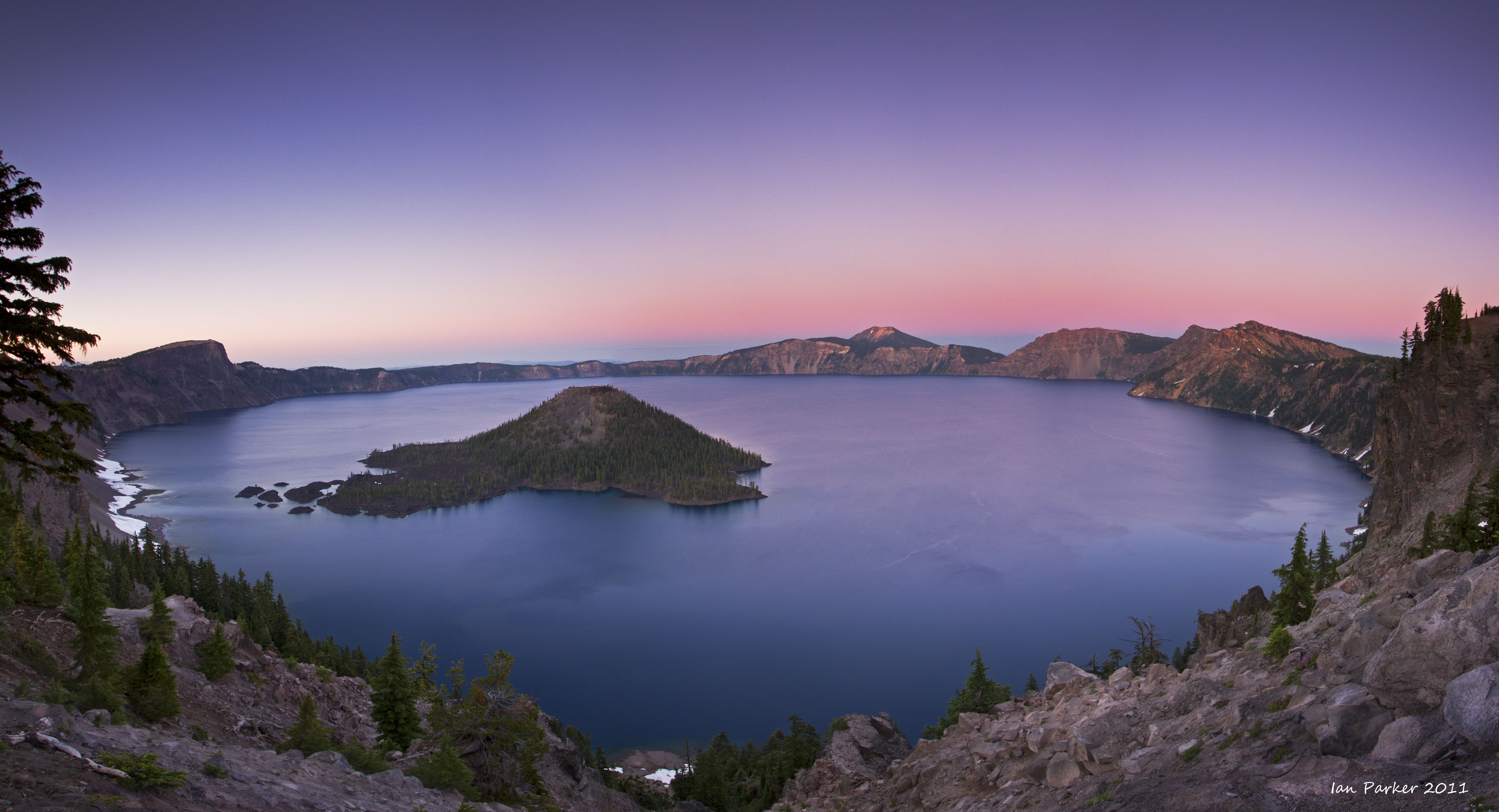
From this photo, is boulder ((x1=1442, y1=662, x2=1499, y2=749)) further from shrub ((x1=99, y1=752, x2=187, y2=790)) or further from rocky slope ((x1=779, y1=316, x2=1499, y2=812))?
shrub ((x1=99, y1=752, x2=187, y2=790))

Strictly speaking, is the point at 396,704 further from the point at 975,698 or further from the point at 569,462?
the point at 569,462

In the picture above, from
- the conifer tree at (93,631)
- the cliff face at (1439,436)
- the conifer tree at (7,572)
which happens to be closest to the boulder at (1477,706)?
the conifer tree at (93,631)

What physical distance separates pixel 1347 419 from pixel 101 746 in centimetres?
22984

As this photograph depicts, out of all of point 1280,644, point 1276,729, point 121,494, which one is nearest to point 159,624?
point 1276,729

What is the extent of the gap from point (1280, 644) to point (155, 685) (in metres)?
32.3

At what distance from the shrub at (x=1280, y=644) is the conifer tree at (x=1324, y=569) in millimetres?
26329

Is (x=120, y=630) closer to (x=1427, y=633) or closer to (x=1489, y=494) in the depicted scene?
(x=1427, y=633)

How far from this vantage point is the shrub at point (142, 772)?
11539 millimetres

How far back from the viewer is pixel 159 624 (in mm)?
25109

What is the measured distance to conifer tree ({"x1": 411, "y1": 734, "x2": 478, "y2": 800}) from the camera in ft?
65.6

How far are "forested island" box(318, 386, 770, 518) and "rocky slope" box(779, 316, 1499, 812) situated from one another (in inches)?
3812

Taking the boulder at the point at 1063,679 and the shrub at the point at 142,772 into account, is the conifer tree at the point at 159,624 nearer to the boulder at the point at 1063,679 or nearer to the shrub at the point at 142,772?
the shrub at the point at 142,772

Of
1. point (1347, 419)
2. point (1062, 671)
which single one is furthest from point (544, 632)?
point (1347, 419)

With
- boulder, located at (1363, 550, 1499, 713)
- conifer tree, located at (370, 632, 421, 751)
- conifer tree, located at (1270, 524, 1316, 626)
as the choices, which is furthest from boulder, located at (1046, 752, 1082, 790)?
conifer tree, located at (370, 632, 421, 751)
